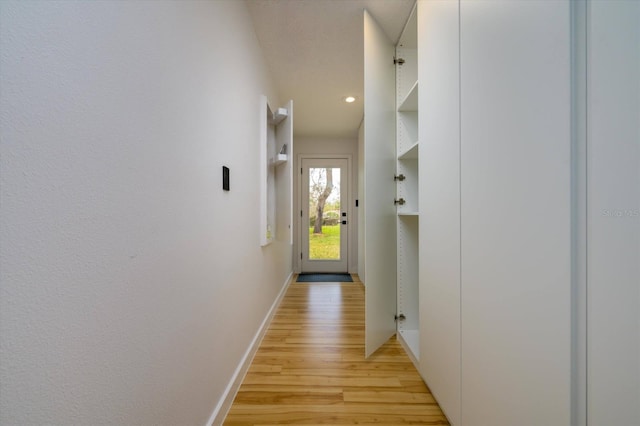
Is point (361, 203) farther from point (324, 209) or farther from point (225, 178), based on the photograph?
→ point (225, 178)

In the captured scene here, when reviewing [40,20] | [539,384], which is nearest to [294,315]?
[539,384]

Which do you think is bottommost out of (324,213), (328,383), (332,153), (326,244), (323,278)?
(323,278)

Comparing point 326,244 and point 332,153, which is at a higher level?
point 332,153

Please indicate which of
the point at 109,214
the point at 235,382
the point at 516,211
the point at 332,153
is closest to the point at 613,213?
the point at 516,211

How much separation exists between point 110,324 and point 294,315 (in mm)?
2332

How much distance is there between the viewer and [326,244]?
16.9ft

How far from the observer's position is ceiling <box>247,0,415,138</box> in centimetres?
194

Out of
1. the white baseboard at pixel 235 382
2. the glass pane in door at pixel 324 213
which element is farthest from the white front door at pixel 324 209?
the white baseboard at pixel 235 382

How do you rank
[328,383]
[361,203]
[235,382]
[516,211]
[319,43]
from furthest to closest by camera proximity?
[361,203]
[319,43]
[328,383]
[235,382]
[516,211]

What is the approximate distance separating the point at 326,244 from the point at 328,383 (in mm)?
3501

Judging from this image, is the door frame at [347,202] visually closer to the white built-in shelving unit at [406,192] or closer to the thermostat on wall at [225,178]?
the white built-in shelving unit at [406,192]

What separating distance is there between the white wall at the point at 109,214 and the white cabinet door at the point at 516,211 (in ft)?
3.65

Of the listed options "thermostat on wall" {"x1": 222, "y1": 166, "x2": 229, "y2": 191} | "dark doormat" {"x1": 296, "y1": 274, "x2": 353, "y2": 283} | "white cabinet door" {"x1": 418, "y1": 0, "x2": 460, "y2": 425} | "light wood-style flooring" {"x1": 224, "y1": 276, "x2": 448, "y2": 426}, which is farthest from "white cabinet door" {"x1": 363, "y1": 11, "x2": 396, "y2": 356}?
"dark doormat" {"x1": 296, "y1": 274, "x2": 353, "y2": 283}

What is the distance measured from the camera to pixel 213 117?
133 cm
